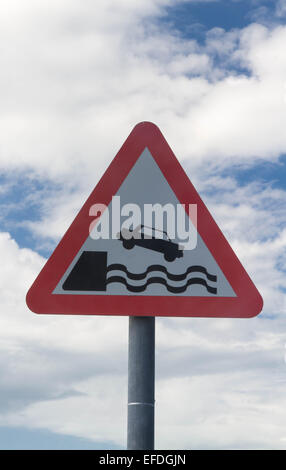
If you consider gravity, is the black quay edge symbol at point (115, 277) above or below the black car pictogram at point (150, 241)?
below

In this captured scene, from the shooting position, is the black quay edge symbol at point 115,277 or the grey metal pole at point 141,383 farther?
the black quay edge symbol at point 115,277

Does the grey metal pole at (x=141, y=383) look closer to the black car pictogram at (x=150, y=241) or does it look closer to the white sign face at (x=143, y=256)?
the white sign face at (x=143, y=256)

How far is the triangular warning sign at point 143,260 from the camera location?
3.11 metres

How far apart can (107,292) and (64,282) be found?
0.75 feet

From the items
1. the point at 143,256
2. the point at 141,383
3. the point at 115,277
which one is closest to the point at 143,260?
the point at 143,256

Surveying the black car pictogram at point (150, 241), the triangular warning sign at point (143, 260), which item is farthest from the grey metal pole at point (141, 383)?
the black car pictogram at point (150, 241)

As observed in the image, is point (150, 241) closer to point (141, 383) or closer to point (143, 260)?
point (143, 260)

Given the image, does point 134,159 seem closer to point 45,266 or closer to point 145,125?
point 145,125

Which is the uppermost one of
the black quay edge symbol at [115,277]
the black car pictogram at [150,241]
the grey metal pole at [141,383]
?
the black car pictogram at [150,241]

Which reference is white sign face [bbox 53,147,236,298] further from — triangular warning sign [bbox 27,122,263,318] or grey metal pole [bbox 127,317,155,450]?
grey metal pole [bbox 127,317,155,450]

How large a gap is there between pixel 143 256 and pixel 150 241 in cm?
8

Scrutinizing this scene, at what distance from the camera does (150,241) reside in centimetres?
317

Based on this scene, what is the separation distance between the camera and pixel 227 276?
3.20 metres

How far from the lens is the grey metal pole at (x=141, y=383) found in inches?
113
